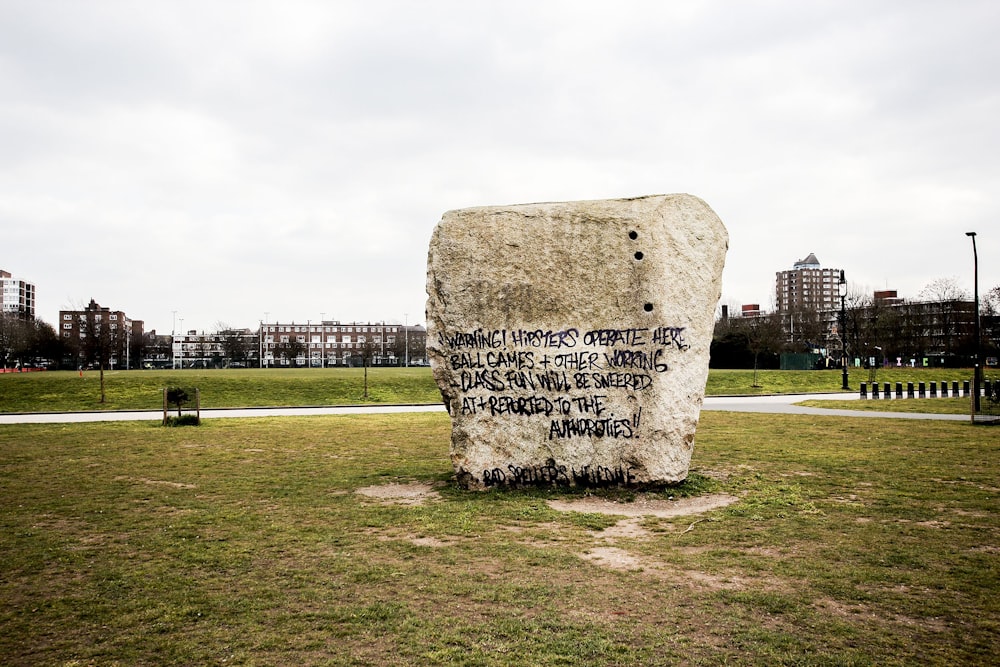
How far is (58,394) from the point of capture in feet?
113

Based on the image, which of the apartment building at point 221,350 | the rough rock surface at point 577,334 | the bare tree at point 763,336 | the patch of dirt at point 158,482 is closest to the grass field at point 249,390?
the bare tree at point 763,336

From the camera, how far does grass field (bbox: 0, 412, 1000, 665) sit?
4.73 metres

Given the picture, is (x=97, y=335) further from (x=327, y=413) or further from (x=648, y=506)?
(x=648, y=506)

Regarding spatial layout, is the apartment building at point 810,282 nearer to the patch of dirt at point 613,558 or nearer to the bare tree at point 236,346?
the bare tree at point 236,346

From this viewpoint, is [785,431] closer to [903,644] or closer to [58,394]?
[903,644]

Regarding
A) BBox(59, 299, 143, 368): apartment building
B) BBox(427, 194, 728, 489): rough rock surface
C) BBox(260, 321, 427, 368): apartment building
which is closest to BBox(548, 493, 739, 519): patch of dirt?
BBox(427, 194, 728, 489): rough rock surface

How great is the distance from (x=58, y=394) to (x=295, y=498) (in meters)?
31.2

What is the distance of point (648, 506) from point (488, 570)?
12.0 feet

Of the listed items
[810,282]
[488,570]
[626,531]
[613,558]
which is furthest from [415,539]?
[810,282]

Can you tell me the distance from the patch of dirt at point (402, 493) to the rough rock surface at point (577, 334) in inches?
25.8

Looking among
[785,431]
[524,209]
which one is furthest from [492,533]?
[785,431]

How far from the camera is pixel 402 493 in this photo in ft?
34.1

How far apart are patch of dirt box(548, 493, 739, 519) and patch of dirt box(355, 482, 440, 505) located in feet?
6.32

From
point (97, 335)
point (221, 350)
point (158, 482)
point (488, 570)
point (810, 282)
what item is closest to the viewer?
point (488, 570)
